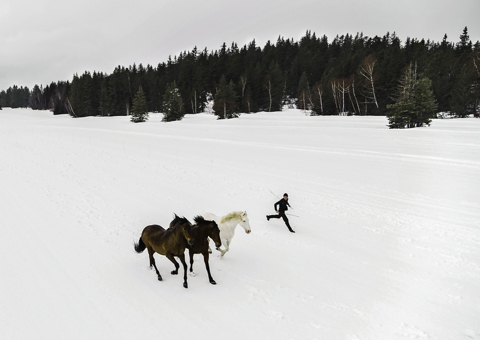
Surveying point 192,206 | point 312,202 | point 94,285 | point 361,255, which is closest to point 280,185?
point 312,202

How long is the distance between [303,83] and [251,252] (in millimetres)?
68061

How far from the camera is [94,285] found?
5.26 metres

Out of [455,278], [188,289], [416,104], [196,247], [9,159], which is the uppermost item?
[416,104]

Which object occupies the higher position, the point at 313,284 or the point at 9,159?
the point at 9,159

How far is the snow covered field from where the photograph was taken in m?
4.57

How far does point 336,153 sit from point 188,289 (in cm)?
1829

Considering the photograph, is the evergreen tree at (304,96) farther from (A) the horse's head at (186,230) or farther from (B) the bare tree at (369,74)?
(A) the horse's head at (186,230)

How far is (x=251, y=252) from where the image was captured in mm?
7430

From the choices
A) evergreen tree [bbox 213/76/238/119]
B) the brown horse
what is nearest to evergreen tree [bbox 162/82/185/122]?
evergreen tree [bbox 213/76/238/119]

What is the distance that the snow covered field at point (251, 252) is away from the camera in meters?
4.57

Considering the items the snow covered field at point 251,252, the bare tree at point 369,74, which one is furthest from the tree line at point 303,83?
the snow covered field at point 251,252

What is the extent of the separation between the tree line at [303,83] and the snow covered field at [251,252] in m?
22.2

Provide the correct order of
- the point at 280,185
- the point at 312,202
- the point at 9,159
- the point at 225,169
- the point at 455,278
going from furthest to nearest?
1. the point at 225,169
2. the point at 9,159
3. the point at 280,185
4. the point at 312,202
5. the point at 455,278

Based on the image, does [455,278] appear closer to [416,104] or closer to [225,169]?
[225,169]
